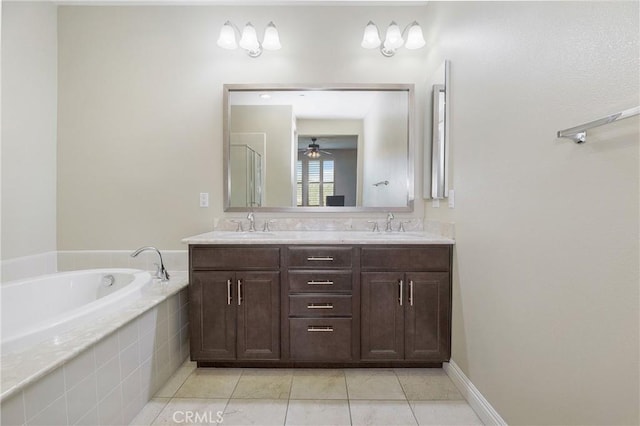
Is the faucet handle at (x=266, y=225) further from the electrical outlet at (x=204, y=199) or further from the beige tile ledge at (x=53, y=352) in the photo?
the beige tile ledge at (x=53, y=352)

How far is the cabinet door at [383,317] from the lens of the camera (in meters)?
1.83

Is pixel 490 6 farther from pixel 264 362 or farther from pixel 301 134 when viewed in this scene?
pixel 264 362

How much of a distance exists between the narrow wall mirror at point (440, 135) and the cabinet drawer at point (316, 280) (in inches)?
34.1

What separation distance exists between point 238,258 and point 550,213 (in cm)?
156

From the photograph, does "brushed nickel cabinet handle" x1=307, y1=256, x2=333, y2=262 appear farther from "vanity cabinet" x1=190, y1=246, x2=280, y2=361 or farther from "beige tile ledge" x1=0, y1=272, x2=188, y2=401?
"beige tile ledge" x1=0, y1=272, x2=188, y2=401

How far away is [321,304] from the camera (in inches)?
72.9

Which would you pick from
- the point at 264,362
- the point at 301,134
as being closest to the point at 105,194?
the point at 301,134

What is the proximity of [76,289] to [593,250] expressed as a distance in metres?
2.71

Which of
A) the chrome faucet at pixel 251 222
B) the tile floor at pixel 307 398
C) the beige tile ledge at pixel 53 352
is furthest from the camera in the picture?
the chrome faucet at pixel 251 222

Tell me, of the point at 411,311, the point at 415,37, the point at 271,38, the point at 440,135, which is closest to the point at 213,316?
the point at 411,311

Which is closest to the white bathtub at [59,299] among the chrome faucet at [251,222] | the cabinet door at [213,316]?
the cabinet door at [213,316]

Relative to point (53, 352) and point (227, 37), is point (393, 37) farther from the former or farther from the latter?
point (53, 352)

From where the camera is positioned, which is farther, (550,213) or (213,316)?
(213,316)

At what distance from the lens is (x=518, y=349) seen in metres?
1.20
